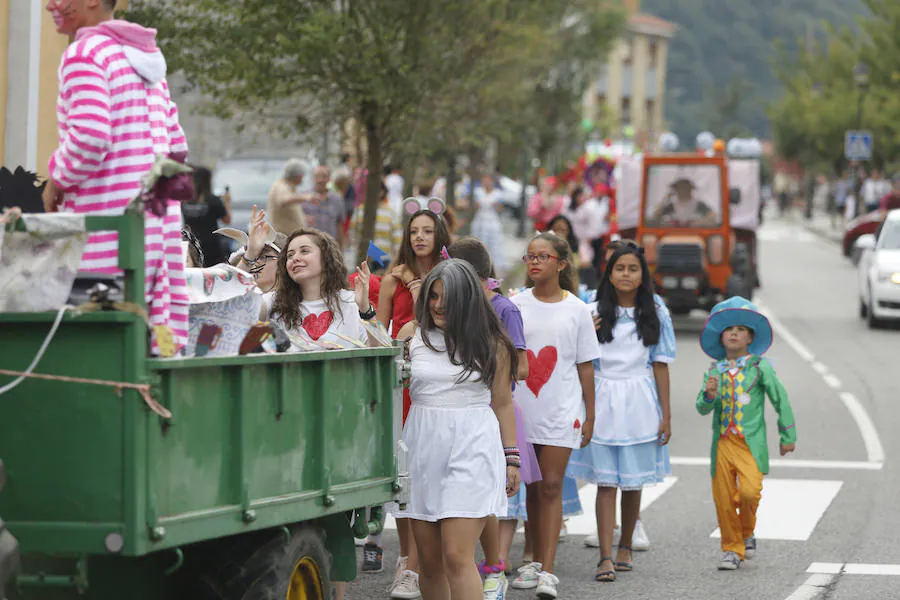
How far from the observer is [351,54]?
1717 centimetres

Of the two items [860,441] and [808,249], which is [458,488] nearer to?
[860,441]

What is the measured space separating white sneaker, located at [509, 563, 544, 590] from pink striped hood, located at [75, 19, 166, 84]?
→ 389 cm

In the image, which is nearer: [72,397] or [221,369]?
[72,397]

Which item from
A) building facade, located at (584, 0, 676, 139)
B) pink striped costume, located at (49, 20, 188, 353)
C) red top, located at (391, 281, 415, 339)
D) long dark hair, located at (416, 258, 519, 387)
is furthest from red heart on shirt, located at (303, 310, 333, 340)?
building facade, located at (584, 0, 676, 139)

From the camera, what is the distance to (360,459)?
6.78 metres

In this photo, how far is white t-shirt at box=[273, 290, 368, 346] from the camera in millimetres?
7887

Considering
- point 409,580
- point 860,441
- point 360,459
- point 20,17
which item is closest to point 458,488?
point 360,459

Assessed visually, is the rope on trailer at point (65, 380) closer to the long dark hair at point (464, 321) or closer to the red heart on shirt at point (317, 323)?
the long dark hair at point (464, 321)

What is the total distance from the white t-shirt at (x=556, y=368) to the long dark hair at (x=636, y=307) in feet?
1.83

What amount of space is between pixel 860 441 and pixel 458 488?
803 cm

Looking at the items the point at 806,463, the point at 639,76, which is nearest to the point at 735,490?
the point at 806,463

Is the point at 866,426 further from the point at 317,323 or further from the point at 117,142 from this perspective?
the point at 117,142

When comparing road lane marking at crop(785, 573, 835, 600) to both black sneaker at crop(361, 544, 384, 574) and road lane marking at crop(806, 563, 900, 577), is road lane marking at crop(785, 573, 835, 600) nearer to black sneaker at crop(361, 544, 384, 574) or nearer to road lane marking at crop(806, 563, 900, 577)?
road lane marking at crop(806, 563, 900, 577)

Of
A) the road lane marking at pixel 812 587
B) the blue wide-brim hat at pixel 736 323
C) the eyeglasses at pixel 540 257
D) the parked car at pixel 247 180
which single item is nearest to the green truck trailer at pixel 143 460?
the eyeglasses at pixel 540 257
